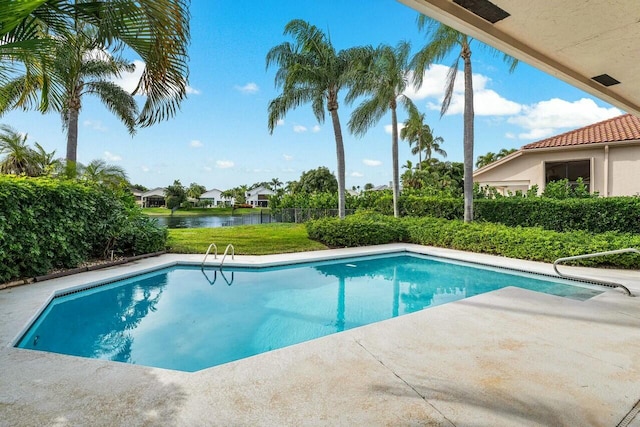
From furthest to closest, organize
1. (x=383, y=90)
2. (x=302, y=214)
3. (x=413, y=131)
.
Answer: (x=413, y=131) → (x=302, y=214) → (x=383, y=90)

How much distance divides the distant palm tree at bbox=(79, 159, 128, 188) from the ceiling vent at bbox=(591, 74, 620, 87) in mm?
10990

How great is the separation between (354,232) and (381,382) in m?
9.45

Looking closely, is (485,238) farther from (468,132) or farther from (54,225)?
(54,225)

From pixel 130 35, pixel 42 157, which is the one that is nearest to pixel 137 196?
pixel 42 157

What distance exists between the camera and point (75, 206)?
7508 millimetres

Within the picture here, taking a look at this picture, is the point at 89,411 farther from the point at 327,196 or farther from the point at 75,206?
the point at 327,196

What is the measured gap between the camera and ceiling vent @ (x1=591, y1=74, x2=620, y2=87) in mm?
4125

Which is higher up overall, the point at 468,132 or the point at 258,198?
the point at 468,132

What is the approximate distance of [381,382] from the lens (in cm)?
287

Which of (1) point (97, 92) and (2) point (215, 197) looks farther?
(2) point (215, 197)

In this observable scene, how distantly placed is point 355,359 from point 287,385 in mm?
798

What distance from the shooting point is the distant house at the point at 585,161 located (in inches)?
540

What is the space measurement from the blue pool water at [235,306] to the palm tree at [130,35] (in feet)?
10.1

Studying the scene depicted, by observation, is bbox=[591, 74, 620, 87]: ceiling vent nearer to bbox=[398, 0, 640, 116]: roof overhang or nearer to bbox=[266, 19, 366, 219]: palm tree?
bbox=[398, 0, 640, 116]: roof overhang
